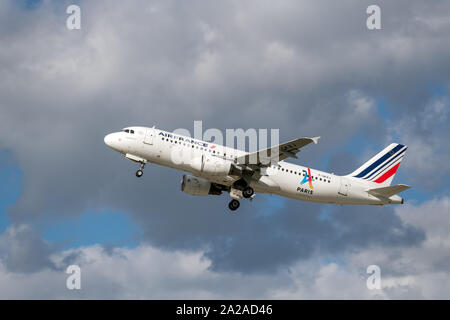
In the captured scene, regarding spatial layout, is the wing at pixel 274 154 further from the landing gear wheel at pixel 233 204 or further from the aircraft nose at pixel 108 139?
the aircraft nose at pixel 108 139

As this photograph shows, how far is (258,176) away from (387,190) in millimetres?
12752

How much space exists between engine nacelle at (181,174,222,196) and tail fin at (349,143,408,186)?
14321 mm

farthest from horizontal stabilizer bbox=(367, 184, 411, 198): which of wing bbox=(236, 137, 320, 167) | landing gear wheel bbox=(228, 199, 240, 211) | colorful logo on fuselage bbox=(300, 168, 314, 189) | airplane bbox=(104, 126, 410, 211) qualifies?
landing gear wheel bbox=(228, 199, 240, 211)

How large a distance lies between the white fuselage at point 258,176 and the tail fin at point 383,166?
4.38ft

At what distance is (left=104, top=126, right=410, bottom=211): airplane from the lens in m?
56.0

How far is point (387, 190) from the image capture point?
60.7m

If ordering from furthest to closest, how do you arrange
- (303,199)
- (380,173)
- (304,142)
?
(380,173)
(303,199)
(304,142)

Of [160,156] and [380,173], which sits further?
[380,173]

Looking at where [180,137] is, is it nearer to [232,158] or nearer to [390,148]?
[232,158]

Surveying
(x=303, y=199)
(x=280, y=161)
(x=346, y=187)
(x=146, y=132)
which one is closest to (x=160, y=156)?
(x=146, y=132)

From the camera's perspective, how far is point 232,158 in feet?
190

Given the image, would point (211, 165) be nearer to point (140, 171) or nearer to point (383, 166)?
point (140, 171)

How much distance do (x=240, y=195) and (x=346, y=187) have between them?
10.7 m

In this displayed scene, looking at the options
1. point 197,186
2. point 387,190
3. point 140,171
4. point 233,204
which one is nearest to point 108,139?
point 140,171
